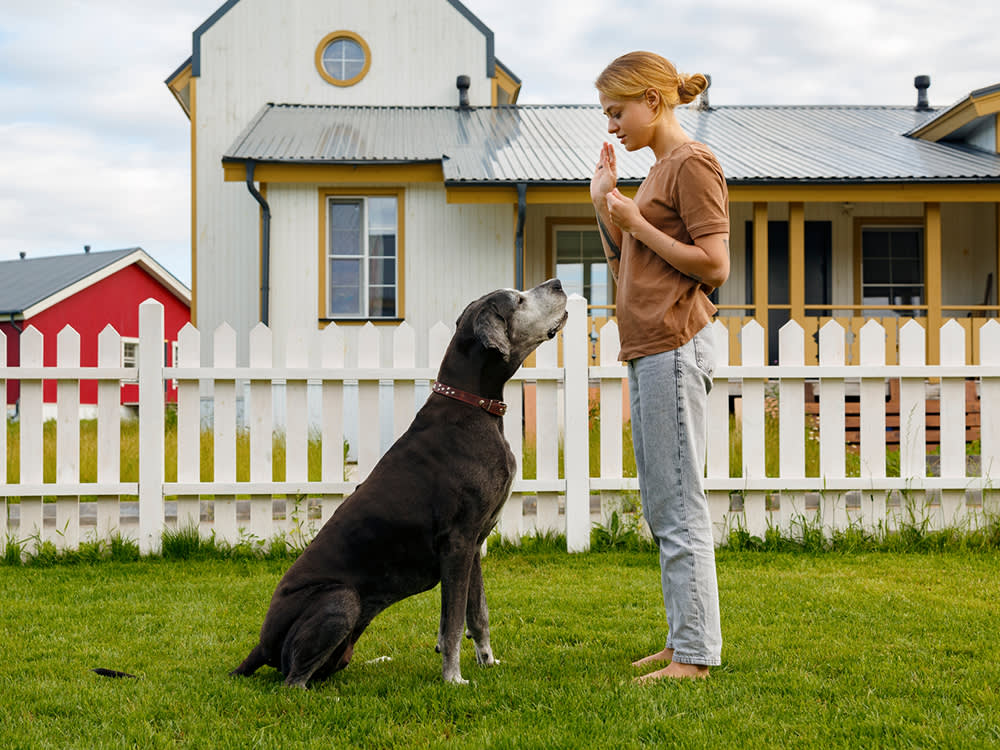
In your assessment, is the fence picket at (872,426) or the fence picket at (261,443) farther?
the fence picket at (872,426)

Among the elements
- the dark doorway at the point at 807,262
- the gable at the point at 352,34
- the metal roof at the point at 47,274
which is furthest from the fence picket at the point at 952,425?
the metal roof at the point at 47,274

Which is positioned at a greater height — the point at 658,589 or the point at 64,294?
the point at 64,294

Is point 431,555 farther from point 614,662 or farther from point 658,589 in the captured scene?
point 658,589

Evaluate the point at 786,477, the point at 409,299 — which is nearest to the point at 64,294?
the point at 409,299

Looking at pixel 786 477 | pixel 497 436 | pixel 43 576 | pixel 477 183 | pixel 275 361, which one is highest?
pixel 477 183

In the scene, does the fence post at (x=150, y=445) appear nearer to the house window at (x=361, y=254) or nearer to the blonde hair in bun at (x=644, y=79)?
the blonde hair in bun at (x=644, y=79)

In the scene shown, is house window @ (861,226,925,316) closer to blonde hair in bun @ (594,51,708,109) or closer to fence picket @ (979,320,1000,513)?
fence picket @ (979,320,1000,513)

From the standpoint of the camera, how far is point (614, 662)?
3389 mm

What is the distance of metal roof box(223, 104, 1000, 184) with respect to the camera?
1221cm

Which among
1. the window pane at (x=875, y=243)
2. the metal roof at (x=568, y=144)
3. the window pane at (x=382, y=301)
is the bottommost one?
the window pane at (x=382, y=301)

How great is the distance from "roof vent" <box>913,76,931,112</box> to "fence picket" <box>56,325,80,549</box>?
53.5ft

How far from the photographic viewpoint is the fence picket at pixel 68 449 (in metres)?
5.61

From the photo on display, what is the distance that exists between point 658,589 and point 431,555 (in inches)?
74.3

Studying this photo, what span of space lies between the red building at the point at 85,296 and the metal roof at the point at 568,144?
1055 cm
